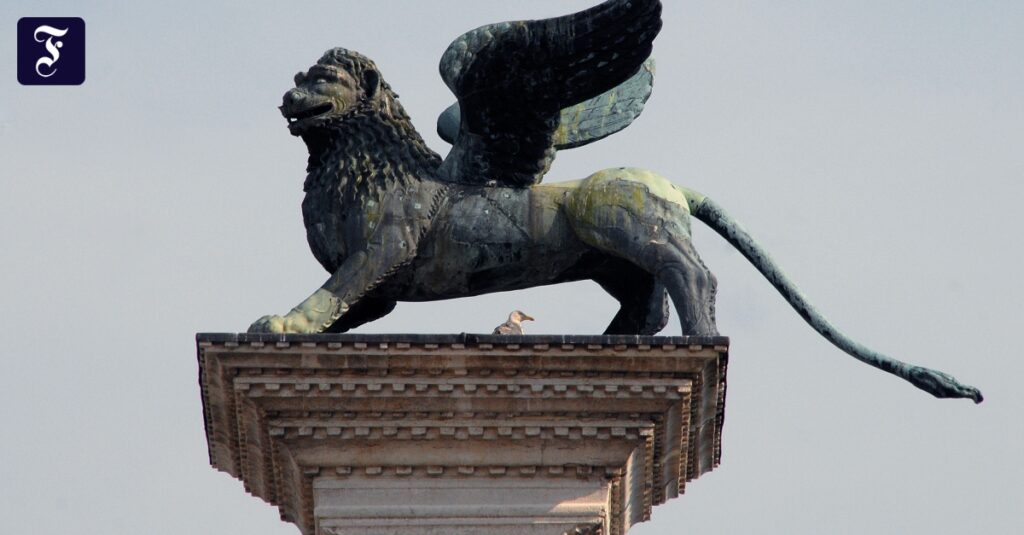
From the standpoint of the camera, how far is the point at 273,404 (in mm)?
26609

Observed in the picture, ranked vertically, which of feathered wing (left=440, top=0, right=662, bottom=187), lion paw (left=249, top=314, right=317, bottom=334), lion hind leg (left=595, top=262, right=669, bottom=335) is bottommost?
lion paw (left=249, top=314, right=317, bottom=334)

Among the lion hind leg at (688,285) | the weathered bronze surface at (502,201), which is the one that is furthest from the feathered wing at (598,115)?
the lion hind leg at (688,285)

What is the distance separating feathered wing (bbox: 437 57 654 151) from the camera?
28.8 m

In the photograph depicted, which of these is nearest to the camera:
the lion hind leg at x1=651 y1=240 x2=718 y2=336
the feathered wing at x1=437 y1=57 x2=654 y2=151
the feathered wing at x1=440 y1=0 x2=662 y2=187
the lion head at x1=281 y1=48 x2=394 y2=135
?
the lion hind leg at x1=651 y1=240 x2=718 y2=336

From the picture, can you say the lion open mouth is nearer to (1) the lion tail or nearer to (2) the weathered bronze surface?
(2) the weathered bronze surface

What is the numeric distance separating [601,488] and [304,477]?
2.39 m

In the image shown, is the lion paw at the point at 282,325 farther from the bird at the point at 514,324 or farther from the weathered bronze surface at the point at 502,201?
the bird at the point at 514,324

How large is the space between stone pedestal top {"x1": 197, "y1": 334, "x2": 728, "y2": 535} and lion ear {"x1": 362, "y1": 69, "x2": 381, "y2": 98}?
8.59 ft

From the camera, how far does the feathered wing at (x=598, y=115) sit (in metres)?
28.8

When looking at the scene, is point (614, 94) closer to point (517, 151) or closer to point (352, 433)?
point (517, 151)

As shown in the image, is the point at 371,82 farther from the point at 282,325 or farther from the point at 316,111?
the point at 282,325

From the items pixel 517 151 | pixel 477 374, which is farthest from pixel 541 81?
pixel 477 374

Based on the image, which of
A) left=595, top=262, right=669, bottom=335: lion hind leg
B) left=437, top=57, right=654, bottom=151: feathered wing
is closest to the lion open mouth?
left=437, top=57, right=654, bottom=151: feathered wing

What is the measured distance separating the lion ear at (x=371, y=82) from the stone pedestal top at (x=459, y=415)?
262 cm
